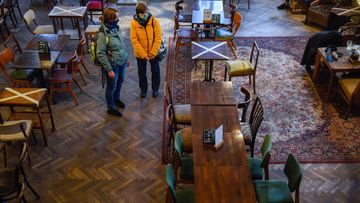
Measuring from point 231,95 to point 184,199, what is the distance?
5.25 feet

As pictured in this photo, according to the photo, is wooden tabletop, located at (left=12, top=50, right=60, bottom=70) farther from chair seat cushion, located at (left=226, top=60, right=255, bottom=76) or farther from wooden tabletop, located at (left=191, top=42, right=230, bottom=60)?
chair seat cushion, located at (left=226, top=60, right=255, bottom=76)

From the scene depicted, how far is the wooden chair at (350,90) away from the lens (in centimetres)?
608

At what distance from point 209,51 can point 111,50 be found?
1598mm

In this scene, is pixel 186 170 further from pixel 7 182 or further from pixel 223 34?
pixel 223 34

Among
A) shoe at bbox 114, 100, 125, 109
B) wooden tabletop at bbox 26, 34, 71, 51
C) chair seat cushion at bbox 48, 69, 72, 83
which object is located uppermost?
wooden tabletop at bbox 26, 34, 71, 51

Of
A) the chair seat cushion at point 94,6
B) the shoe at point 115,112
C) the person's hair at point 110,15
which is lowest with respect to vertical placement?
the shoe at point 115,112

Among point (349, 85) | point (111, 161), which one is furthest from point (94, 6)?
point (349, 85)

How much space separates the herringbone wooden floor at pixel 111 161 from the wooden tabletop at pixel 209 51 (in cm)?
93

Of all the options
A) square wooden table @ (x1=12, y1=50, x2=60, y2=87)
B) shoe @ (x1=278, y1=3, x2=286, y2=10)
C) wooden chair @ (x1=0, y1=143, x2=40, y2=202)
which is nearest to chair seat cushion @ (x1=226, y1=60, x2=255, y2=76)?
square wooden table @ (x1=12, y1=50, x2=60, y2=87)

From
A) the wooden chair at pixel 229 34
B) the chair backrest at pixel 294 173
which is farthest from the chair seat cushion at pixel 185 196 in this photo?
the wooden chair at pixel 229 34

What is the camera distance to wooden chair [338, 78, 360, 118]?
19.9 feet

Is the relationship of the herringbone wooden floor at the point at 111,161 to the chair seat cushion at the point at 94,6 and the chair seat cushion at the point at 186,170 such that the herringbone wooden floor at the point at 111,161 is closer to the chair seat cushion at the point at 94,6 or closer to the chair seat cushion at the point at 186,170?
the chair seat cushion at the point at 186,170

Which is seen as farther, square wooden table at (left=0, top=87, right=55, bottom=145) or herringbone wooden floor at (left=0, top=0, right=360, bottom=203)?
square wooden table at (left=0, top=87, right=55, bottom=145)

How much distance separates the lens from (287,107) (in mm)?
6547
